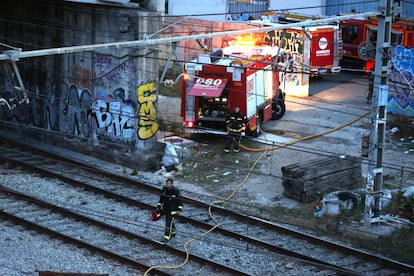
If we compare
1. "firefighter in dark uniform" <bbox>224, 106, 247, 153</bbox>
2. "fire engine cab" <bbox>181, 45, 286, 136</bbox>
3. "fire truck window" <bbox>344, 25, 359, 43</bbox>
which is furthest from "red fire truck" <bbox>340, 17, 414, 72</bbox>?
"firefighter in dark uniform" <bbox>224, 106, 247, 153</bbox>

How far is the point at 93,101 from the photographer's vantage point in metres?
24.7

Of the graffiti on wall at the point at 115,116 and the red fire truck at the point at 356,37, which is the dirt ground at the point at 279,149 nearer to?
the graffiti on wall at the point at 115,116

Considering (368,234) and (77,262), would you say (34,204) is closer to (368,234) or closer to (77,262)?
(77,262)

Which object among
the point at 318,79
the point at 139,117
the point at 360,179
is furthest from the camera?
the point at 318,79

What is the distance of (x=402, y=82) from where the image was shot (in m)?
28.6

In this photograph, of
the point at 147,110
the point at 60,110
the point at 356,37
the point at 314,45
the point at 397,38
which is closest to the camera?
the point at 147,110

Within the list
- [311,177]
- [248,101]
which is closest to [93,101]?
[248,101]

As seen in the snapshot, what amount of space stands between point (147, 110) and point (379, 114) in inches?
324

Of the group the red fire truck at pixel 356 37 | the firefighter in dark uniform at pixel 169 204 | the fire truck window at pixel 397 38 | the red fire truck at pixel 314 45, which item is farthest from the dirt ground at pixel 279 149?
the red fire truck at pixel 356 37

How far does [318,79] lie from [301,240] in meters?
21.2

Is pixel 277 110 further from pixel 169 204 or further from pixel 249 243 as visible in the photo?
pixel 169 204

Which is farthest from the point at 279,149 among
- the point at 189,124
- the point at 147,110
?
the point at 147,110

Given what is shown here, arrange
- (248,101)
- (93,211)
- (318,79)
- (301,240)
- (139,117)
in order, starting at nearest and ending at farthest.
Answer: (301,240) → (93,211) → (139,117) → (248,101) → (318,79)

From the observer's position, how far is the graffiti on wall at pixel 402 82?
1124 inches
